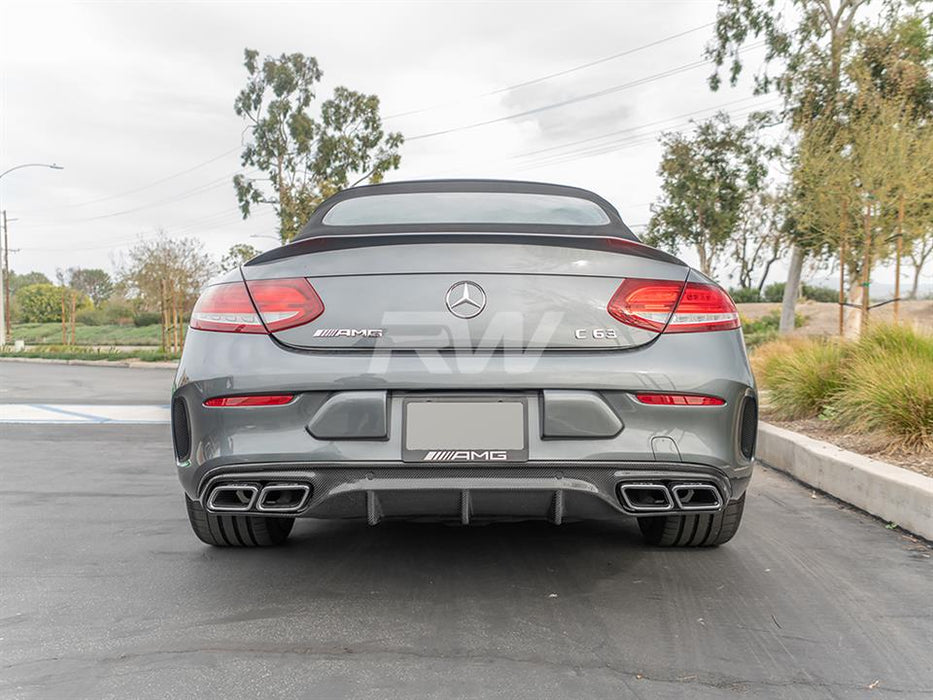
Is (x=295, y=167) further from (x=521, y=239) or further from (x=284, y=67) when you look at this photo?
(x=521, y=239)

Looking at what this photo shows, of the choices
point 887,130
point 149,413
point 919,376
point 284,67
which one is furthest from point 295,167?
point 919,376

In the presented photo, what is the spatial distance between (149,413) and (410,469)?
838 cm

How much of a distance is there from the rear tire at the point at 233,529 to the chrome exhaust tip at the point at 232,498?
52 cm

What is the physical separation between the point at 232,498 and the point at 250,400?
1.22 ft

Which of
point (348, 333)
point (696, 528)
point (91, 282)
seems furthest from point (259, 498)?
point (91, 282)

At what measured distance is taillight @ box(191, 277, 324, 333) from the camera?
3.05 meters

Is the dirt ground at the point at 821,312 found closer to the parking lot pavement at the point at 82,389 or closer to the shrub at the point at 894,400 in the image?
the parking lot pavement at the point at 82,389

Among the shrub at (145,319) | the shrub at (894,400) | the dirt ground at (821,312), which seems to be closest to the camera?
the shrub at (894,400)

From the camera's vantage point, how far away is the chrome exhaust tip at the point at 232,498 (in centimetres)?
301

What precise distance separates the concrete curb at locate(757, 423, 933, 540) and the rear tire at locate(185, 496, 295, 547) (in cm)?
300

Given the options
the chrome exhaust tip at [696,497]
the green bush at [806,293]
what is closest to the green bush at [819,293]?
the green bush at [806,293]

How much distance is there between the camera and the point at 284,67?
37812 millimetres

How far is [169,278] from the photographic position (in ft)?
100

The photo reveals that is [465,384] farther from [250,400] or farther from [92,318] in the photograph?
[92,318]
